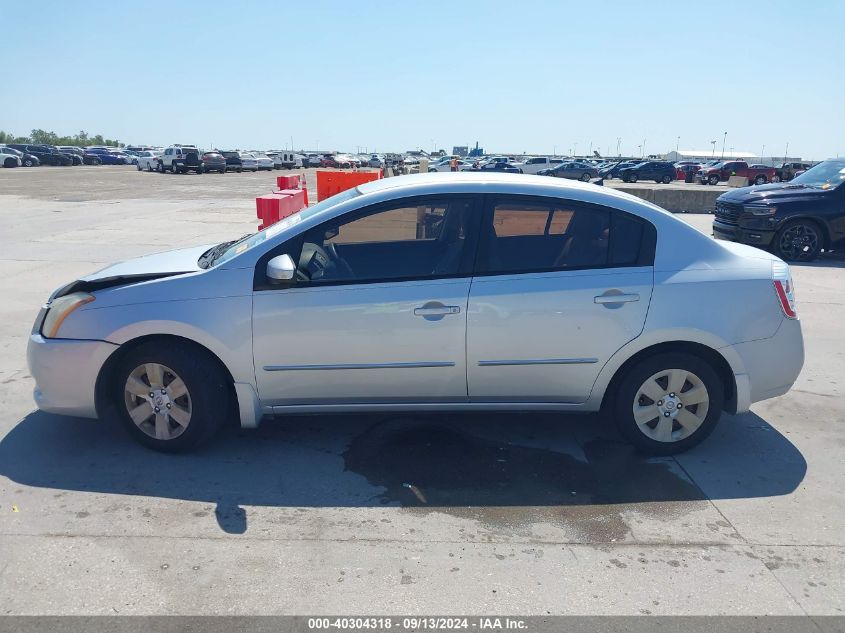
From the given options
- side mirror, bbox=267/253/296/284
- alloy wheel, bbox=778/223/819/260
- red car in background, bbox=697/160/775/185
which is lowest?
red car in background, bbox=697/160/775/185

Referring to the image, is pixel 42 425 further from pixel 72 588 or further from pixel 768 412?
pixel 768 412

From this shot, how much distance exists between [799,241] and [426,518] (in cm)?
1039

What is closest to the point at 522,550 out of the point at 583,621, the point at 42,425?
the point at 583,621

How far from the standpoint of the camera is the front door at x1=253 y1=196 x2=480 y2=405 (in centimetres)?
412

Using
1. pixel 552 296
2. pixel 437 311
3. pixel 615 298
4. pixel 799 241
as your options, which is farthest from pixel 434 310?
pixel 799 241

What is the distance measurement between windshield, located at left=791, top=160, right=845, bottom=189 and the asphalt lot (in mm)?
7713

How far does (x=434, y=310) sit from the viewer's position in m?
4.12

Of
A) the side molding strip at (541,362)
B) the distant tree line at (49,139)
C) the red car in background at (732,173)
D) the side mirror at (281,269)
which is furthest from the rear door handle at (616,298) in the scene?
the distant tree line at (49,139)

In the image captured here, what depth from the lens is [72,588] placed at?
10.0ft

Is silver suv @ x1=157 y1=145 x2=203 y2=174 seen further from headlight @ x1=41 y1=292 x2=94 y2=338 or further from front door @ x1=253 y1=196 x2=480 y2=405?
front door @ x1=253 y1=196 x2=480 y2=405

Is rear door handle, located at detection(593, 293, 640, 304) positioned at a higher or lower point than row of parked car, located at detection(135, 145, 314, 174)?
→ higher

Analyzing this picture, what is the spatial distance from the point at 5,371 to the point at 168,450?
233 centimetres

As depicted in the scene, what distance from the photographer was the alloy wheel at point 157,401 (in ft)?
13.8

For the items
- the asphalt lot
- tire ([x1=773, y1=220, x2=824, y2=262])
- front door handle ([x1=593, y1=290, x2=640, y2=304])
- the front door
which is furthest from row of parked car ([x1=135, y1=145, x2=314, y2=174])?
front door handle ([x1=593, y1=290, x2=640, y2=304])
